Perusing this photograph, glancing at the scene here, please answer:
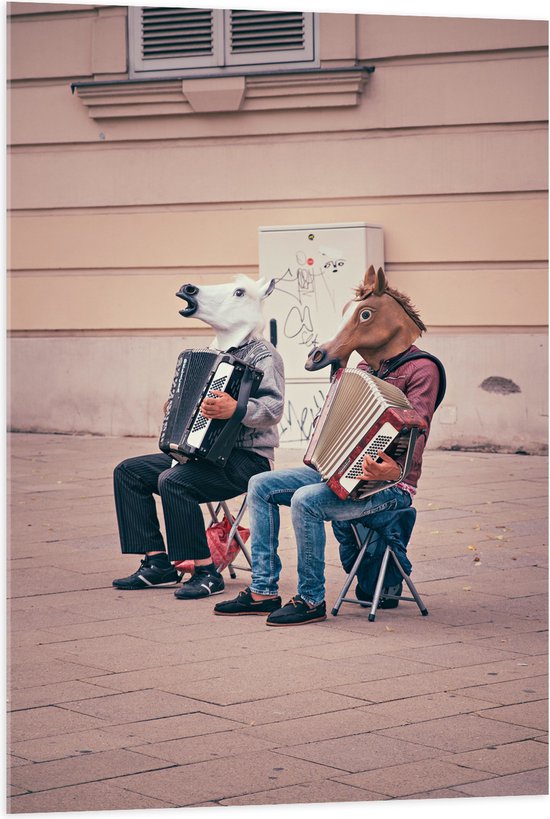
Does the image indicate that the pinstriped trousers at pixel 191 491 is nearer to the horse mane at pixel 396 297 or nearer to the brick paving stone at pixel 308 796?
the horse mane at pixel 396 297

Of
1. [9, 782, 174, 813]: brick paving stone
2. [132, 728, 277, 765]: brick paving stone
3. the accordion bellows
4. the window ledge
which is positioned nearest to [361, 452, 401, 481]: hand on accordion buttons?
the accordion bellows

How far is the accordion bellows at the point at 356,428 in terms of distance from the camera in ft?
17.8

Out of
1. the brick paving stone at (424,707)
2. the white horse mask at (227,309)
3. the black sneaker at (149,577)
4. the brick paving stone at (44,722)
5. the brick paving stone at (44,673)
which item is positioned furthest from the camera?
the black sneaker at (149,577)

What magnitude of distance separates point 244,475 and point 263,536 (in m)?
0.45

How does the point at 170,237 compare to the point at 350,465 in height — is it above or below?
above

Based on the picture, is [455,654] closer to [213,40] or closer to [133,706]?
[133,706]

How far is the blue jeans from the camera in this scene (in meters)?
5.72

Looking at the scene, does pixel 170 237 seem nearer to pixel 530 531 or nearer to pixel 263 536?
pixel 530 531

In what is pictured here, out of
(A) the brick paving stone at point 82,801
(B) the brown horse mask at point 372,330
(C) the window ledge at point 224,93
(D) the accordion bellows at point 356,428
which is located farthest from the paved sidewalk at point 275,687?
(C) the window ledge at point 224,93

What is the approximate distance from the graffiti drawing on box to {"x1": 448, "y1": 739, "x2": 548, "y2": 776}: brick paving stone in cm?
712

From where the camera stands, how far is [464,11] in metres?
4.82

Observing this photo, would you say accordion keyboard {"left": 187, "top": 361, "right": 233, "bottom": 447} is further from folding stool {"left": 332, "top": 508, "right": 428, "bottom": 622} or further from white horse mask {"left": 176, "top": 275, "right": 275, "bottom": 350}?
folding stool {"left": 332, "top": 508, "right": 428, "bottom": 622}

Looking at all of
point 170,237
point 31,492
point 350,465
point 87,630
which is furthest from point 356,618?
point 170,237

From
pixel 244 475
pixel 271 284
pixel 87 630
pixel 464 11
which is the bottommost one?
pixel 87 630
